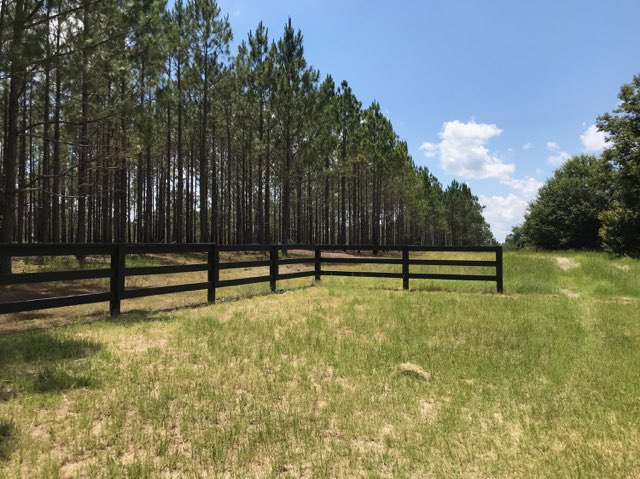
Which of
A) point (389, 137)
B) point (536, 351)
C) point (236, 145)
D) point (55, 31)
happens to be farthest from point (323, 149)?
point (536, 351)

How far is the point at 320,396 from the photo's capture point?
424 cm

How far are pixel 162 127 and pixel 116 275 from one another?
1109 inches

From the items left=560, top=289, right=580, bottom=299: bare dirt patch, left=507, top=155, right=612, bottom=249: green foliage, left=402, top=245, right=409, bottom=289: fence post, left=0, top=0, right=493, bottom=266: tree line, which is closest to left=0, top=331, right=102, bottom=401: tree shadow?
left=0, top=0, right=493, bottom=266: tree line

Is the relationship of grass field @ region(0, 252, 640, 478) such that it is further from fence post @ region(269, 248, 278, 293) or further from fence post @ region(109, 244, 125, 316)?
fence post @ region(269, 248, 278, 293)

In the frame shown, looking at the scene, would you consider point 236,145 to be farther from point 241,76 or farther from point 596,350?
point 596,350

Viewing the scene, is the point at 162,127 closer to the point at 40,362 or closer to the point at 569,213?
the point at 40,362

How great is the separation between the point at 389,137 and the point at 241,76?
23639 millimetres

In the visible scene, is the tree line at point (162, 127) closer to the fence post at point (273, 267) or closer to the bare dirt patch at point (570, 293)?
the fence post at point (273, 267)

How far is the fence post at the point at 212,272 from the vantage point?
9734mm

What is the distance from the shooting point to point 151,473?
9.28 ft

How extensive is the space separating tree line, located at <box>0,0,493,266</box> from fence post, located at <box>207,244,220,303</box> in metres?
4.86

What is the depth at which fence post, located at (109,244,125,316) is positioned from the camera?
25.4 ft

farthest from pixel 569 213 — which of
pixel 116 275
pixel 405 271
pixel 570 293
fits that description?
pixel 116 275

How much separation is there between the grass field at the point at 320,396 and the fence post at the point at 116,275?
300 millimetres
